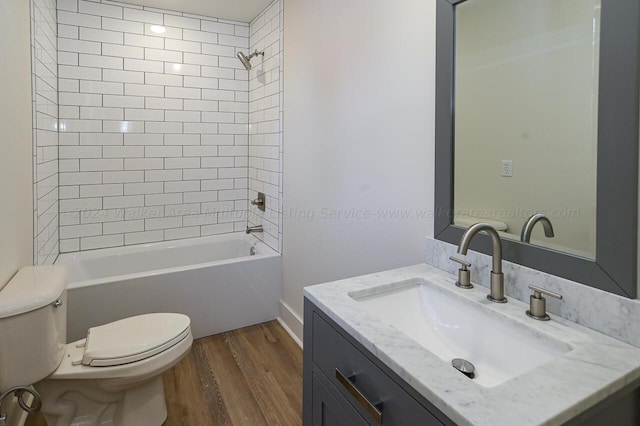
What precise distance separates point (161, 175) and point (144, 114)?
1.73 feet

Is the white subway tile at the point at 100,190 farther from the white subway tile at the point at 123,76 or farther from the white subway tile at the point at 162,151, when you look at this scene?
the white subway tile at the point at 123,76

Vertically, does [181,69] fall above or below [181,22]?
below

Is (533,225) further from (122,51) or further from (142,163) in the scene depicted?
(122,51)

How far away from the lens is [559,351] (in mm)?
938

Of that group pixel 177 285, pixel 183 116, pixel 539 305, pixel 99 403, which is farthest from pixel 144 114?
pixel 539 305

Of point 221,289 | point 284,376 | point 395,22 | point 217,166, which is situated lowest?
point 284,376

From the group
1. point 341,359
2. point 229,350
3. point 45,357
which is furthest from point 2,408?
point 341,359

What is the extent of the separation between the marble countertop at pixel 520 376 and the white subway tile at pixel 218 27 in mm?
3117

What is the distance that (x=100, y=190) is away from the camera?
312cm

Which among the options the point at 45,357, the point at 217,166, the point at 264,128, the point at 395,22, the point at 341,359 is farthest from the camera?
the point at 217,166

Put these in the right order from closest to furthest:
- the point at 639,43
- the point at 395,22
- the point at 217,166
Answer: the point at 639,43 < the point at 395,22 < the point at 217,166

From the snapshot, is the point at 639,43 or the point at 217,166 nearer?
the point at 639,43

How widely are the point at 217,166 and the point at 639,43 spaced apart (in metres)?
3.16

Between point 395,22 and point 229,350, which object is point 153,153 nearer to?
point 229,350
